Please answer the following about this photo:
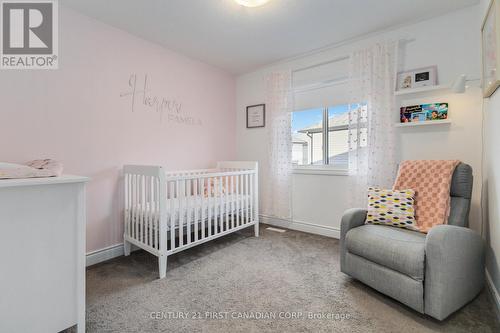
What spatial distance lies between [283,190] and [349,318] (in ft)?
6.25

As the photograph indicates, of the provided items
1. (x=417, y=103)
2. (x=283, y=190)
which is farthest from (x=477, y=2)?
(x=283, y=190)

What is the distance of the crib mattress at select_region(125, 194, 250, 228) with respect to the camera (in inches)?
83.8

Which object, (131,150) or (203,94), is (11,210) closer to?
(131,150)

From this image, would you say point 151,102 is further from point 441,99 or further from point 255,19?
point 441,99

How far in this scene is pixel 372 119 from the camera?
2.52 metres

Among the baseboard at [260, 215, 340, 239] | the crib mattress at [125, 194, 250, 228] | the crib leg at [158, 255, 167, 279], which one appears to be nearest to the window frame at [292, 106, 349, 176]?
the baseboard at [260, 215, 340, 239]

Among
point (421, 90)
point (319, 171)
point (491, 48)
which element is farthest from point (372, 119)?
point (491, 48)

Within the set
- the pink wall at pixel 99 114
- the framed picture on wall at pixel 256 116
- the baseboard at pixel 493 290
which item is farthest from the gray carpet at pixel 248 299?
the framed picture on wall at pixel 256 116

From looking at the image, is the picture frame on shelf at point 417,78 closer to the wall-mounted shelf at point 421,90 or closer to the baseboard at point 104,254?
the wall-mounted shelf at point 421,90

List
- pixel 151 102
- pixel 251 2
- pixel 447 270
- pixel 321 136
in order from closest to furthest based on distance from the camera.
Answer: pixel 447 270
pixel 251 2
pixel 151 102
pixel 321 136

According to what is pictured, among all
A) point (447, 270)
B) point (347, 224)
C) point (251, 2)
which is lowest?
point (447, 270)

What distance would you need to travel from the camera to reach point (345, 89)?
111 inches

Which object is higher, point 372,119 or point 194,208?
point 372,119

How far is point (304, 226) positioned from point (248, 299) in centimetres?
166
